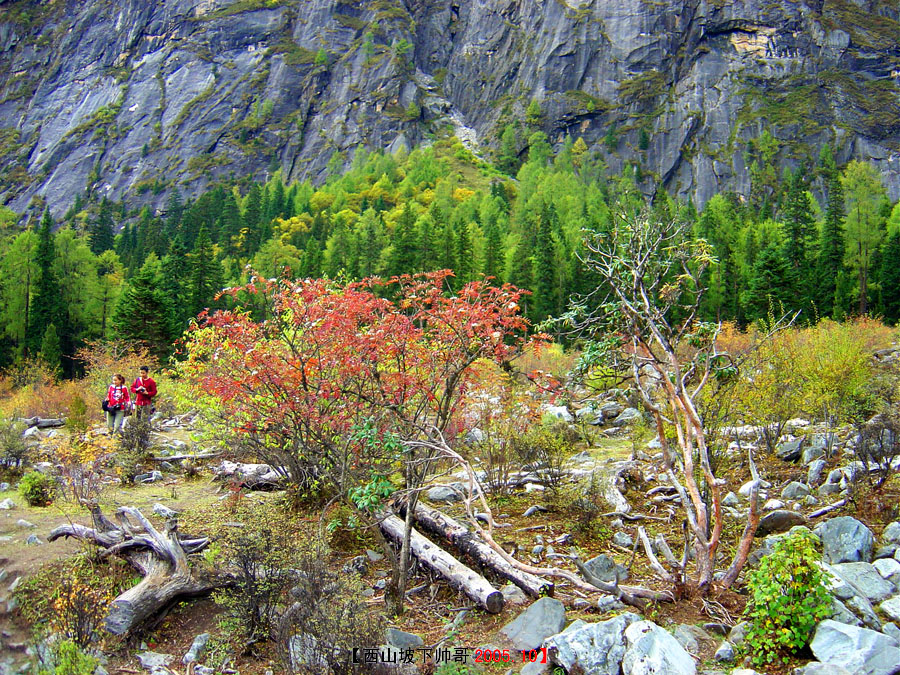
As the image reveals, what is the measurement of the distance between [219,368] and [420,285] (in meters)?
3.10

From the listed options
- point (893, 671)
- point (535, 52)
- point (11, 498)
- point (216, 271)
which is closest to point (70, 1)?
point (535, 52)

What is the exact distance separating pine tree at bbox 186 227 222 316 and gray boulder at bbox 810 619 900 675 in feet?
137

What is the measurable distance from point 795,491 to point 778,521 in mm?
1364

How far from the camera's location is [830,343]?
11.8 meters

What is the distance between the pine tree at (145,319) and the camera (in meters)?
33.6

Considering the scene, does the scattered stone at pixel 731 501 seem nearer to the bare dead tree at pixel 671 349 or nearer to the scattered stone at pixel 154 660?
the bare dead tree at pixel 671 349

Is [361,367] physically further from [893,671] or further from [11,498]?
[11,498]

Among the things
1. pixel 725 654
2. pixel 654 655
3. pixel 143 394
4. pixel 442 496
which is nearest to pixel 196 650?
pixel 654 655

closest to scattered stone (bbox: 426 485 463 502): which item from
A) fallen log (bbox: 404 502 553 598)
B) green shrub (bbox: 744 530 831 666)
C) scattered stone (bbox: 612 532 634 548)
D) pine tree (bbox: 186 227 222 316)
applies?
fallen log (bbox: 404 502 553 598)

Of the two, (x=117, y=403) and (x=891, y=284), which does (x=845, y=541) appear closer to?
(x=117, y=403)

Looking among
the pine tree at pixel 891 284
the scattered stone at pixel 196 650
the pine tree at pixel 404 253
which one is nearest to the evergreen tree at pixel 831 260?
the pine tree at pixel 891 284

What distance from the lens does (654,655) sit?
4.02m

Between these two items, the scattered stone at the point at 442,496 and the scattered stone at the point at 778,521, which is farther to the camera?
the scattered stone at the point at 442,496

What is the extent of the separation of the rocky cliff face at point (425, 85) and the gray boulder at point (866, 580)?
97455mm
